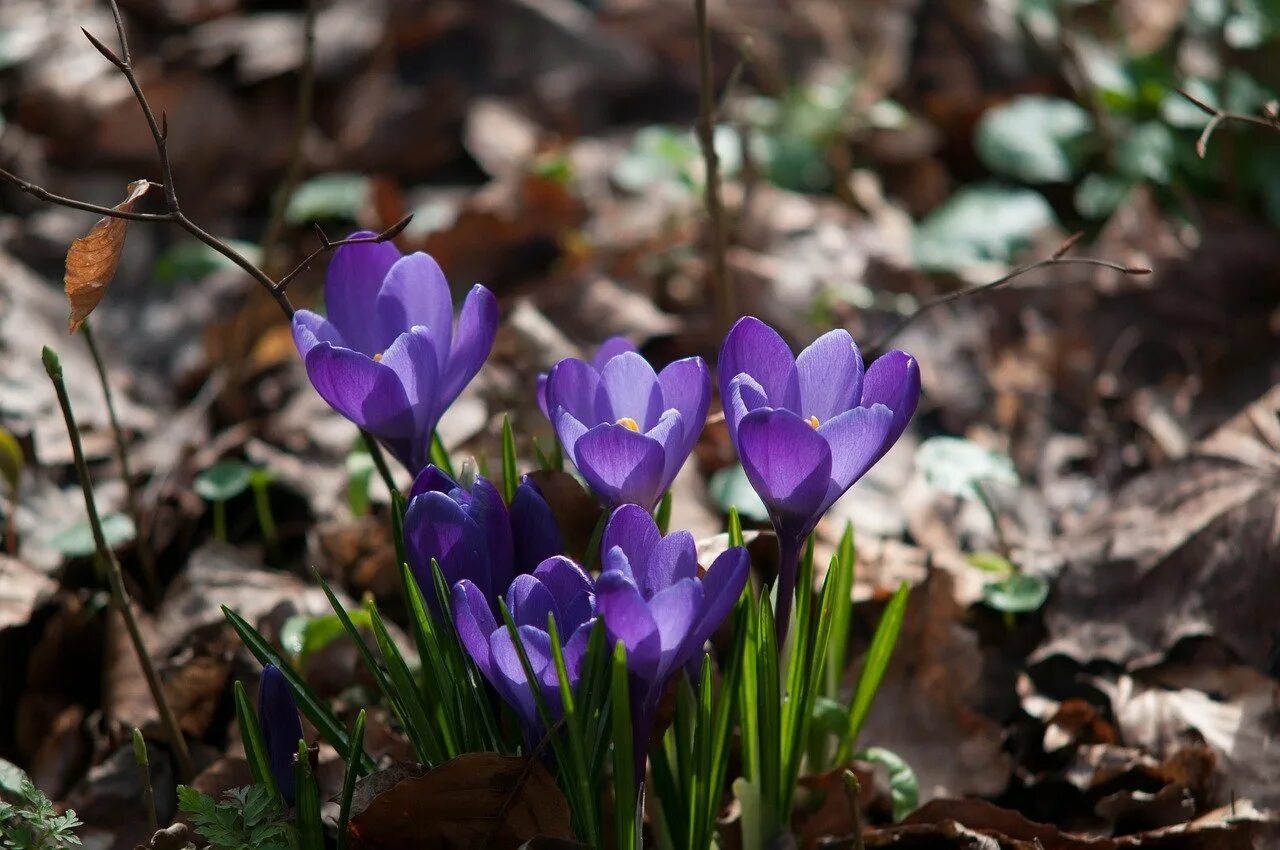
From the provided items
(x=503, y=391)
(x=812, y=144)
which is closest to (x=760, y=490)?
(x=503, y=391)

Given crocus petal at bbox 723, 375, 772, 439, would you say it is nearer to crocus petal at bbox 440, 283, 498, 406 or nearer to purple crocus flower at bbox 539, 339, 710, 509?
purple crocus flower at bbox 539, 339, 710, 509

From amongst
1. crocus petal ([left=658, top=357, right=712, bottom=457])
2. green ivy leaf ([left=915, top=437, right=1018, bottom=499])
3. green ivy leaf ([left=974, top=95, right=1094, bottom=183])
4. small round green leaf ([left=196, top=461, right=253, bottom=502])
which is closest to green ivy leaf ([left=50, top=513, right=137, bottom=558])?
small round green leaf ([left=196, top=461, right=253, bottom=502])

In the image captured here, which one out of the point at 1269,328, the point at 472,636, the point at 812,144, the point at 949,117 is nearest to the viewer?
the point at 472,636

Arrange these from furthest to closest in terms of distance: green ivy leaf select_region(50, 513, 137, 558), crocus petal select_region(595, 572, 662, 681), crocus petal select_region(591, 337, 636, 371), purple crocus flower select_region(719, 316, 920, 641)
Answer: green ivy leaf select_region(50, 513, 137, 558), crocus petal select_region(591, 337, 636, 371), purple crocus flower select_region(719, 316, 920, 641), crocus petal select_region(595, 572, 662, 681)

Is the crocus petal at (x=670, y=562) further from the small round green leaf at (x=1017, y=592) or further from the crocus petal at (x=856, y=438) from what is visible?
the small round green leaf at (x=1017, y=592)

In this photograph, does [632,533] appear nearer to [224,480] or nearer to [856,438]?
[856,438]

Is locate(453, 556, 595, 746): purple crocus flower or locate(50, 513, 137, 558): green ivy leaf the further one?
locate(50, 513, 137, 558): green ivy leaf

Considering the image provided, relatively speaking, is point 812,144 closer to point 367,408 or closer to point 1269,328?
point 1269,328

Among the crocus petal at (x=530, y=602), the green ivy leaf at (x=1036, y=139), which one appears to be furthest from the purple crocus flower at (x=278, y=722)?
the green ivy leaf at (x=1036, y=139)
